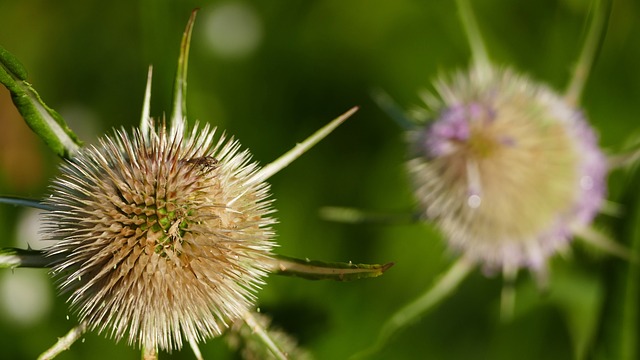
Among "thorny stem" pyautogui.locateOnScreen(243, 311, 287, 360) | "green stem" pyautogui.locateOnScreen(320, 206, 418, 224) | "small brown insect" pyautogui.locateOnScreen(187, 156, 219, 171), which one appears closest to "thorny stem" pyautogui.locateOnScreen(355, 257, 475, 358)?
"green stem" pyautogui.locateOnScreen(320, 206, 418, 224)

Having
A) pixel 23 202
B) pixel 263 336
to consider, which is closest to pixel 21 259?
pixel 23 202

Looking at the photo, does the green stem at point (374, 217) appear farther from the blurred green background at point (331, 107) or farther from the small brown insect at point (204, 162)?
the small brown insect at point (204, 162)

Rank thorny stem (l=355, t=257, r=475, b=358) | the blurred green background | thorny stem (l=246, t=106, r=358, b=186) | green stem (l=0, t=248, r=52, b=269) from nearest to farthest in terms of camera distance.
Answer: green stem (l=0, t=248, r=52, b=269) → thorny stem (l=246, t=106, r=358, b=186) → thorny stem (l=355, t=257, r=475, b=358) → the blurred green background

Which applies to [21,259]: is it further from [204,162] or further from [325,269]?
[325,269]

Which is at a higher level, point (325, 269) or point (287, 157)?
point (287, 157)

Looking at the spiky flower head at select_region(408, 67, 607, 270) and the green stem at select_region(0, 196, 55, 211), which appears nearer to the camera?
the green stem at select_region(0, 196, 55, 211)

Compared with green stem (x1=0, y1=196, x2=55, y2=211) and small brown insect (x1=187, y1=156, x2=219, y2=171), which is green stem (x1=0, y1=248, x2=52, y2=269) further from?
small brown insect (x1=187, y1=156, x2=219, y2=171)
